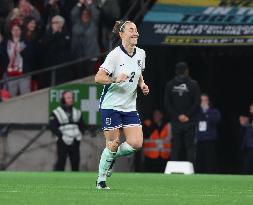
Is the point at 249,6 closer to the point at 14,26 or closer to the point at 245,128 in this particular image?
the point at 245,128

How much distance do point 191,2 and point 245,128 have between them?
2967mm

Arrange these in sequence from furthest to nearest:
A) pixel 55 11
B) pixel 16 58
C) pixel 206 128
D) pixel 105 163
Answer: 1. pixel 55 11
2. pixel 16 58
3. pixel 206 128
4. pixel 105 163

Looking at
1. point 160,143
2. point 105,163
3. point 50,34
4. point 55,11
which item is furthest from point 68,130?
point 105,163

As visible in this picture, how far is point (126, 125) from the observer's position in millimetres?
15844

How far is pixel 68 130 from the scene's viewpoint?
24.3m

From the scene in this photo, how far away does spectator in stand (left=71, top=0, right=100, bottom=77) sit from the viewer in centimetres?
2461

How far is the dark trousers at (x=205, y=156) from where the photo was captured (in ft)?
78.1

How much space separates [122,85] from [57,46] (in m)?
A: 8.99

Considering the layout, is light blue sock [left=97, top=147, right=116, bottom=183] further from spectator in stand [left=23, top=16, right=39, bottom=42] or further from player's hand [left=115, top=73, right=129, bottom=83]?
spectator in stand [left=23, top=16, right=39, bottom=42]

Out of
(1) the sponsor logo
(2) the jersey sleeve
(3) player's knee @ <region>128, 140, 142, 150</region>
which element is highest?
(1) the sponsor logo

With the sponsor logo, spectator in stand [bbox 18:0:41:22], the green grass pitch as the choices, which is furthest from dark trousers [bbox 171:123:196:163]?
spectator in stand [bbox 18:0:41:22]

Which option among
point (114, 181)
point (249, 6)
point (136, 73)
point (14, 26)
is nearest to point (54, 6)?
point (14, 26)

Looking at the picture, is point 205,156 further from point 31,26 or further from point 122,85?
point 122,85

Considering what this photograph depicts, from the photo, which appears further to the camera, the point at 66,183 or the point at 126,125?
Result: the point at 66,183
